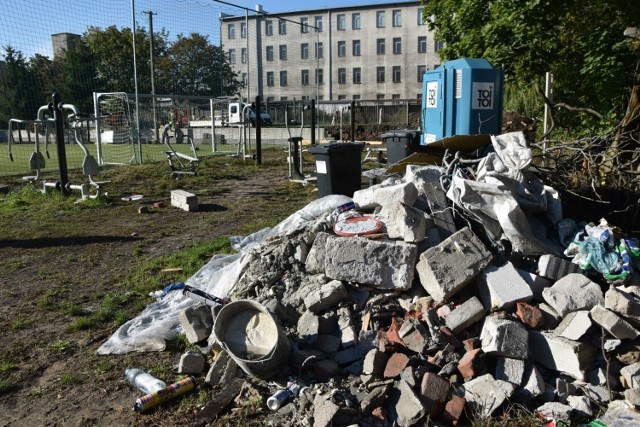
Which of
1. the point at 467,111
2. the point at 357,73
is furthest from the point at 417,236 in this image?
the point at 357,73

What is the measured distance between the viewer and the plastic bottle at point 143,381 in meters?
3.57

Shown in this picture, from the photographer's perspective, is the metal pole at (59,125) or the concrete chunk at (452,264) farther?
the metal pole at (59,125)

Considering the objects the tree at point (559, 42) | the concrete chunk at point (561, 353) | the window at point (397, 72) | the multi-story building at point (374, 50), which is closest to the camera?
the concrete chunk at point (561, 353)

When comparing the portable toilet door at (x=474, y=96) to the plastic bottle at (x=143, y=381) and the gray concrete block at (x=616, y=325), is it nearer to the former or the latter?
the gray concrete block at (x=616, y=325)

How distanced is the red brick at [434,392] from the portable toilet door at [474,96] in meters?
5.72

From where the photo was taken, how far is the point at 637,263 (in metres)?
3.90

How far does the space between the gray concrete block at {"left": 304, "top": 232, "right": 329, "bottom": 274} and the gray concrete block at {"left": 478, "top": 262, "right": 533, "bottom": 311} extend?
47.1 inches

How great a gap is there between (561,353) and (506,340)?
0.33 m

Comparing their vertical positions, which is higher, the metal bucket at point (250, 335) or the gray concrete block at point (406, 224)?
the gray concrete block at point (406, 224)

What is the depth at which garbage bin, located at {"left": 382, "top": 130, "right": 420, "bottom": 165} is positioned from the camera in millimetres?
9066

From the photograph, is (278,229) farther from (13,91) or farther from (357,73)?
(357,73)

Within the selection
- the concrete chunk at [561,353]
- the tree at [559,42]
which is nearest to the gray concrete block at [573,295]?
the concrete chunk at [561,353]

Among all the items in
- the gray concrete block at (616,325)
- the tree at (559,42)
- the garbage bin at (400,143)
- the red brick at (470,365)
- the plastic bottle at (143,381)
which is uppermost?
the tree at (559,42)

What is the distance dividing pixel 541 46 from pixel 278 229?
7867mm
